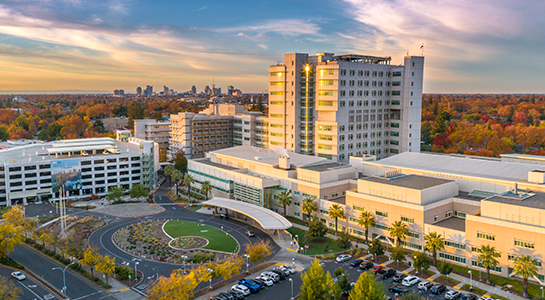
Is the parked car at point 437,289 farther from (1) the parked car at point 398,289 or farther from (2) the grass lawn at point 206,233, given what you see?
(2) the grass lawn at point 206,233

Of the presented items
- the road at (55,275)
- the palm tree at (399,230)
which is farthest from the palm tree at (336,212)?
→ the road at (55,275)

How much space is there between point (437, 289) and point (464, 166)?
39.1 meters

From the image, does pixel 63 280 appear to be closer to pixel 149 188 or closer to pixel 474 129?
pixel 149 188

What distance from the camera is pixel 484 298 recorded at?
176 ft

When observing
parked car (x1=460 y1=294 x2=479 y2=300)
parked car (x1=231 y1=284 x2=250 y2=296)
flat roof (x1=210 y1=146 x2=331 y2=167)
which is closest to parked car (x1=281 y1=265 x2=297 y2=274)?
parked car (x1=231 y1=284 x2=250 y2=296)

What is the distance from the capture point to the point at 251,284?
5847cm

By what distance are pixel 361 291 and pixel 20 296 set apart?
154 feet

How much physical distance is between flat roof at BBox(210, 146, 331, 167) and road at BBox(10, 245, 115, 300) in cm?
4964

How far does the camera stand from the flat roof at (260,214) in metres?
76.3

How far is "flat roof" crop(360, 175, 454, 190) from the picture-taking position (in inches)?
2876

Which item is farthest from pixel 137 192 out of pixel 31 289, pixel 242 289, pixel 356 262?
pixel 356 262

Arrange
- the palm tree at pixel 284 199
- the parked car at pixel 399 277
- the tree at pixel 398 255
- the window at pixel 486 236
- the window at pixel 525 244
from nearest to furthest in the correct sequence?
the window at pixel 525 244 → the parked car at pixel 399 277 → the window at pixel 486 236 → the tree at pixel 398 255 → the palm tree at pixel 284 199

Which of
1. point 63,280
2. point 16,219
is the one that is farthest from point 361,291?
point 16,219

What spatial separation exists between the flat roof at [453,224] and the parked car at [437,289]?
499 inches
